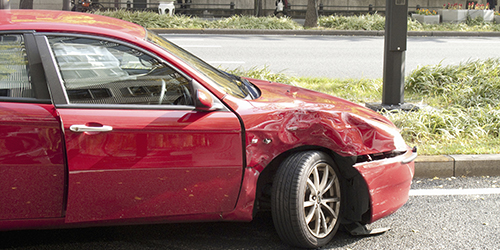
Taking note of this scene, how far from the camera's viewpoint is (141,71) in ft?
10.6

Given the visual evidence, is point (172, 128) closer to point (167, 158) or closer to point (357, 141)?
point (167, 158)

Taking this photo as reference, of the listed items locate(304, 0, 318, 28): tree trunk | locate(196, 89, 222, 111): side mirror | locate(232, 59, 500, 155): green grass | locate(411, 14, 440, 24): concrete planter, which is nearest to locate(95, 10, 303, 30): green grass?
locate(304, 0, 318, 28): tree trunk

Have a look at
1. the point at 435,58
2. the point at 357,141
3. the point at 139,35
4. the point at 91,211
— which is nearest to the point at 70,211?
the point at 91,211

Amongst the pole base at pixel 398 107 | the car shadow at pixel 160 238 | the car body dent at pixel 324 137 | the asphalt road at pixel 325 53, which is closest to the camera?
the car body dent at pixel 324 137

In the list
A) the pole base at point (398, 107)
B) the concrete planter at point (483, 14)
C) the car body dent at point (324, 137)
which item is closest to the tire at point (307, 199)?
the car body dent at point (324, 137)

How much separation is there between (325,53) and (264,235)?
9.43 m

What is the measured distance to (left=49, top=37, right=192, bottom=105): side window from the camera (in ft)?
9.94

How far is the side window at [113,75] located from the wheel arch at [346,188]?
68 cm

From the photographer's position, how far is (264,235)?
11.7ft

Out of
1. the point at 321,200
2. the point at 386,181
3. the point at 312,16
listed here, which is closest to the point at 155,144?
the point at 321,200

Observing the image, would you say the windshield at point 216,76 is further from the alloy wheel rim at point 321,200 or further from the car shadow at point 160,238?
the car shadow at point 160,238

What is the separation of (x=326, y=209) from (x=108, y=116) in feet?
4.83

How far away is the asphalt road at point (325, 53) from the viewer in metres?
10.3

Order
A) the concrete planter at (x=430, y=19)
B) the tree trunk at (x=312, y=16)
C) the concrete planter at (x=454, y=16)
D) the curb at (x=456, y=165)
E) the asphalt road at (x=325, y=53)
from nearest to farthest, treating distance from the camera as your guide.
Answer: the curb at (x=456, y=165) < the asphalt road at (x=325, y=53) < the tree trunk at (x=312, y=16) < the concrete planter at (x=430, y=19) < the concrete planter at (x=454, y=16)
